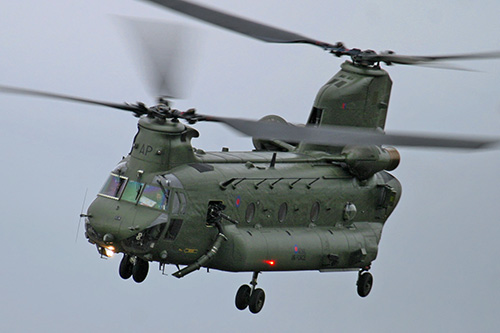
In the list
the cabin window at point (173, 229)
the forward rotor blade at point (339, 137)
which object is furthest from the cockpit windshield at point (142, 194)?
the forward rotor blade at point (339, 137)

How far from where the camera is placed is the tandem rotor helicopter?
1260 inches

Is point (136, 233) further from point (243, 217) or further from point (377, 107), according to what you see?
point (377, 107)

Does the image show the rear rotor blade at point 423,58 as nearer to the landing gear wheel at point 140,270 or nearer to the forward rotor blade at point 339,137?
the forward rotor blade at point 339,137

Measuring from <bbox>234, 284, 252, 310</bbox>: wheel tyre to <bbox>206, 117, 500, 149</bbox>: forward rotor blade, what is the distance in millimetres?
4413

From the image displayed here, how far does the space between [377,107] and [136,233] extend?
7.66m

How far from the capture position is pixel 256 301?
33.7 metres

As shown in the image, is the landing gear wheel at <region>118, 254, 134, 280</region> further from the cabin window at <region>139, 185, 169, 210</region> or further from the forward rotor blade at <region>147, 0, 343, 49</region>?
the forward rotor blade at <region>147, 0, 343, 49</region>

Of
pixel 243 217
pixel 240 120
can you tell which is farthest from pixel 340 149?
pixel 240 120

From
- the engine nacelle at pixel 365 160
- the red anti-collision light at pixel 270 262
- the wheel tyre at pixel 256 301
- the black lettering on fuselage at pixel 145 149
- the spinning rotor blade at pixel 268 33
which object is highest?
the spinning rotor blade at pixel 268 33

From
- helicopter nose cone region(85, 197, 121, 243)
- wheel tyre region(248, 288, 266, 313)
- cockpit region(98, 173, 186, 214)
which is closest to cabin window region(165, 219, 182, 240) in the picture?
cockpit region(98, 173, 186, 214)

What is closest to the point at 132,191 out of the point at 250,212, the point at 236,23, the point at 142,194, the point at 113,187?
the point at 142,194

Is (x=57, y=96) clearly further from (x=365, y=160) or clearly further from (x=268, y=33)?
(x=365, y=160)

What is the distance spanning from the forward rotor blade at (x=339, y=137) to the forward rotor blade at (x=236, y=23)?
386 centimetres

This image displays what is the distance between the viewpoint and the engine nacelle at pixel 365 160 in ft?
118
